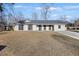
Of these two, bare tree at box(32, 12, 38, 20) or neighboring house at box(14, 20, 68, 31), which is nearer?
bare tree at box(32, 12, 38, 20)

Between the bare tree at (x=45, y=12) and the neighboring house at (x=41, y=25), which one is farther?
the neighboring house at (x=41, y=25)

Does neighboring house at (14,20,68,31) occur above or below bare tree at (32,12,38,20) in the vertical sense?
below

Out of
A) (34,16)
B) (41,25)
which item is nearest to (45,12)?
(34,16)

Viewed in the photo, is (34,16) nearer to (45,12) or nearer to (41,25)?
(45,12)

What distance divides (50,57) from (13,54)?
88 cm

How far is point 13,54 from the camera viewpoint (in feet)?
18.9

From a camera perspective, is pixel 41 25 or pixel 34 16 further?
pixel 41 25

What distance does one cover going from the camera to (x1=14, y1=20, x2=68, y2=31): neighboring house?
249 inches

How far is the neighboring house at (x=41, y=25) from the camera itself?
6.33m

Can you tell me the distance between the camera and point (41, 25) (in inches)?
254

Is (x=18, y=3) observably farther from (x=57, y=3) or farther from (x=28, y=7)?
(x=57, y=3)

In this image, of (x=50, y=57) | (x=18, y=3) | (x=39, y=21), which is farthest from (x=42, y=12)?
(x=50, y=57)

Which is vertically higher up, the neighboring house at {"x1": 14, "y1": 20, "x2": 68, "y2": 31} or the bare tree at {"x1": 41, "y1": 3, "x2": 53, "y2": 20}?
the bare tree at {"x1": 41, "y1": 3, "x2": 53, "y2": 20}

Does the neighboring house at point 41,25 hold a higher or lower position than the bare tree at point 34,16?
lower
